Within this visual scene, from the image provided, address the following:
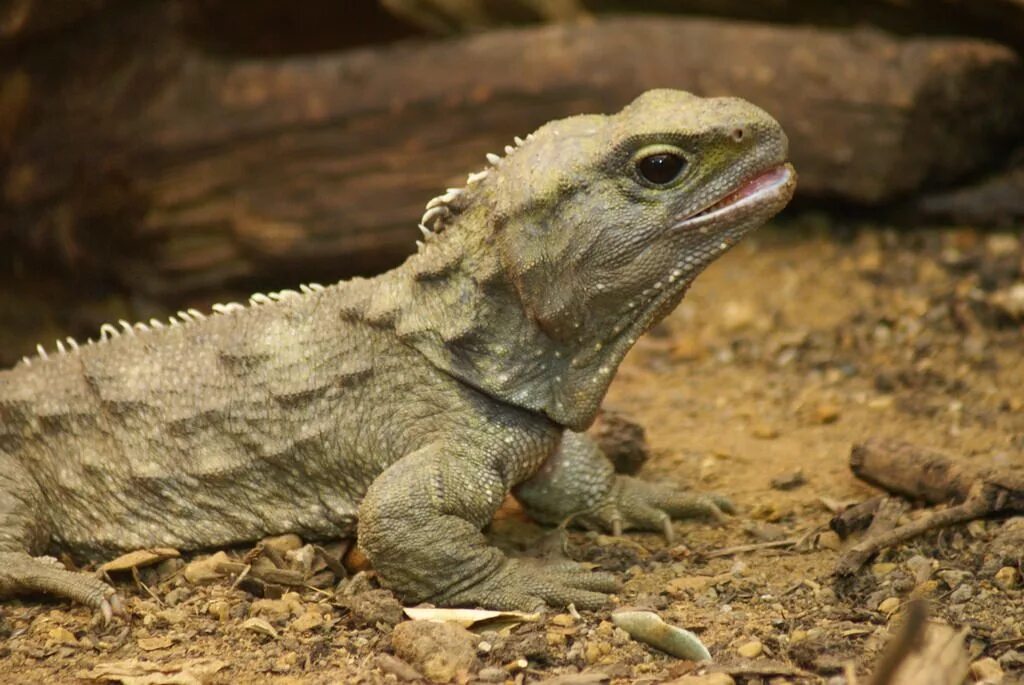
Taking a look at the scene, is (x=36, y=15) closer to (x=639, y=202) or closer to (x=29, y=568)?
(x=29, y=568)

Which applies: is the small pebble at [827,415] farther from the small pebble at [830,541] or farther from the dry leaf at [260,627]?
the dry leaf at [260,627]

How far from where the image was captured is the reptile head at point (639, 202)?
18.9 feet

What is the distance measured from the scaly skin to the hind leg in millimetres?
16

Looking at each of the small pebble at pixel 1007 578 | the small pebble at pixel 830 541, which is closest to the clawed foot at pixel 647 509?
the small pebble at pixel 830 541

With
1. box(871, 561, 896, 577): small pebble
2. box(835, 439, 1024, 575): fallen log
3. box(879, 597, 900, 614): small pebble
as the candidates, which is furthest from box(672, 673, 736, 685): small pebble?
box(871, 561, 896, 577): small pebble

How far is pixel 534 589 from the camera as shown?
19.6 feet

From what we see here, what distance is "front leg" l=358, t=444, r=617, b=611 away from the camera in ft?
19.2

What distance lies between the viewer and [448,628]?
5516 millimetres

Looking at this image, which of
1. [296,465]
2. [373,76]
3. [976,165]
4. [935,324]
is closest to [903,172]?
[976,165]

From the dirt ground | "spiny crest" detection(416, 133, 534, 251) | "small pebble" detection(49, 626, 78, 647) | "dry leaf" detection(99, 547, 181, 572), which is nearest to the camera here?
the dirt ground

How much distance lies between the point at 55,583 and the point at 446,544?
6.91ft

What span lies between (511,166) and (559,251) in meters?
0.58

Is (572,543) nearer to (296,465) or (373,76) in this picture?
(296,465)

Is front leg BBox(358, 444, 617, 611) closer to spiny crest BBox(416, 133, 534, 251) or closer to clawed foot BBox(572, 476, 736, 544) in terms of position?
clawed foot BBox(572, 476, 736, 544)
